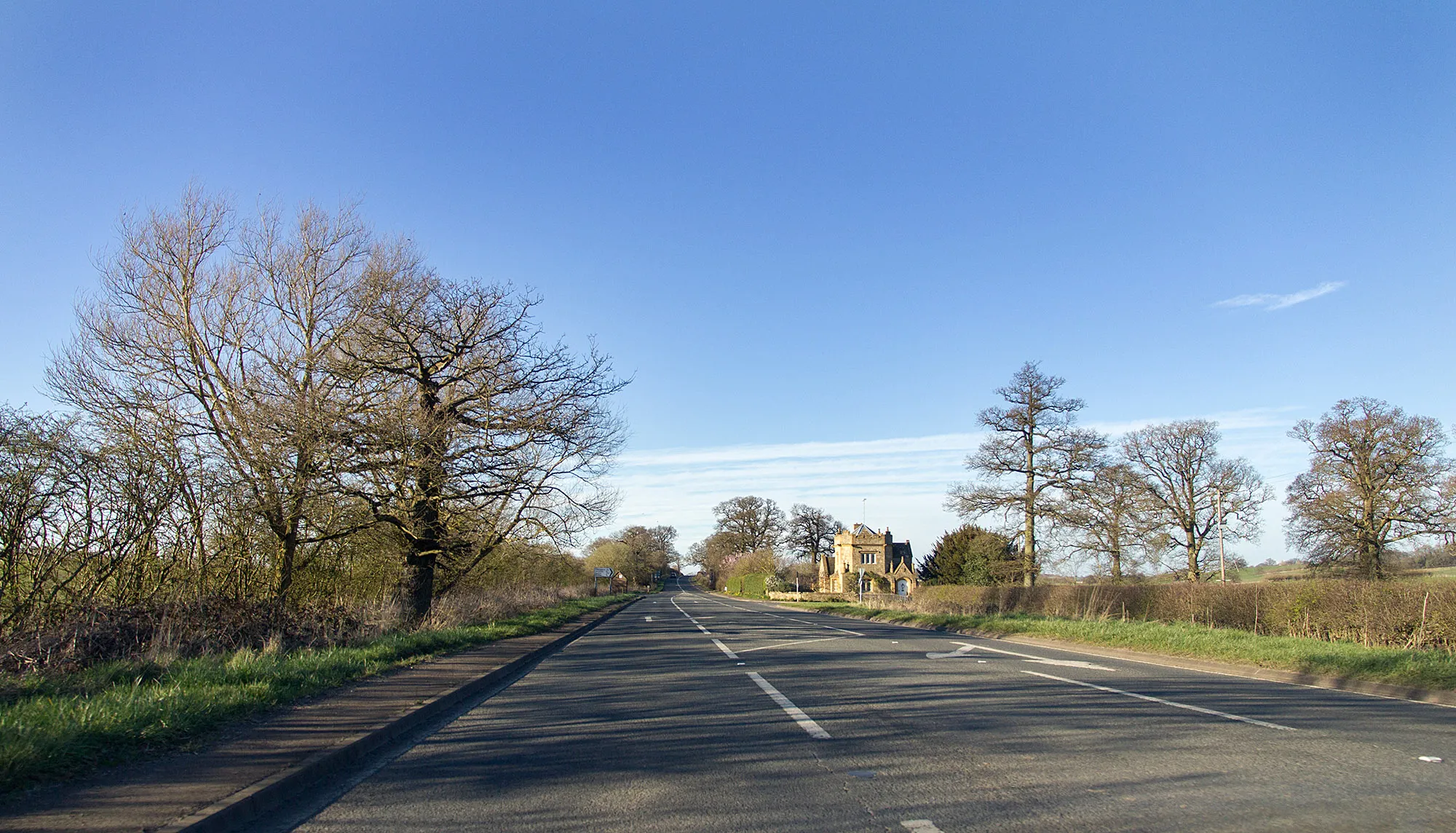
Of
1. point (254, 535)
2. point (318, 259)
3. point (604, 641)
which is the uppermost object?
point (318, 259)

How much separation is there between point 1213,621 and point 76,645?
77.0ft

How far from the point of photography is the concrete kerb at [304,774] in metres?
4.66

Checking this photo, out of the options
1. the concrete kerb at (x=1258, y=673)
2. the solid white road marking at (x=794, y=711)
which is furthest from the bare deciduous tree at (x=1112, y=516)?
the solid white road marking at (x=794, y=711)

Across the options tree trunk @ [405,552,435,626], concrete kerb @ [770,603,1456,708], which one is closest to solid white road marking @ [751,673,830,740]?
concrete kerb @ [770,603,1456,708]

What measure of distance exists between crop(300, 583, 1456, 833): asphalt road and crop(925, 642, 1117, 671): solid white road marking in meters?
1.78

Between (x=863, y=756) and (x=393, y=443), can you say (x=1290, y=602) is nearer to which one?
(x=863, y=756)

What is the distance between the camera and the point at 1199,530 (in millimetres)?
43812

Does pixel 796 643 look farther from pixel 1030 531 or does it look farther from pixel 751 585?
pixel 751 585

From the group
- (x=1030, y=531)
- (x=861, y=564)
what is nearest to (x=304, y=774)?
(x=1030, y=531)

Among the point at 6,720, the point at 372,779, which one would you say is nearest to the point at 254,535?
the point at 6,720

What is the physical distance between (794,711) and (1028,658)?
816 centimetres

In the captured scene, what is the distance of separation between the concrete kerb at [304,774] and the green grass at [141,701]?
1.23 meters

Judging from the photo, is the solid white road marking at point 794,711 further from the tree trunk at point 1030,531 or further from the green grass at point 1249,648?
the tree trunk at point 1030,531

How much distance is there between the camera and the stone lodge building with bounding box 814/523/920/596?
78.1m
